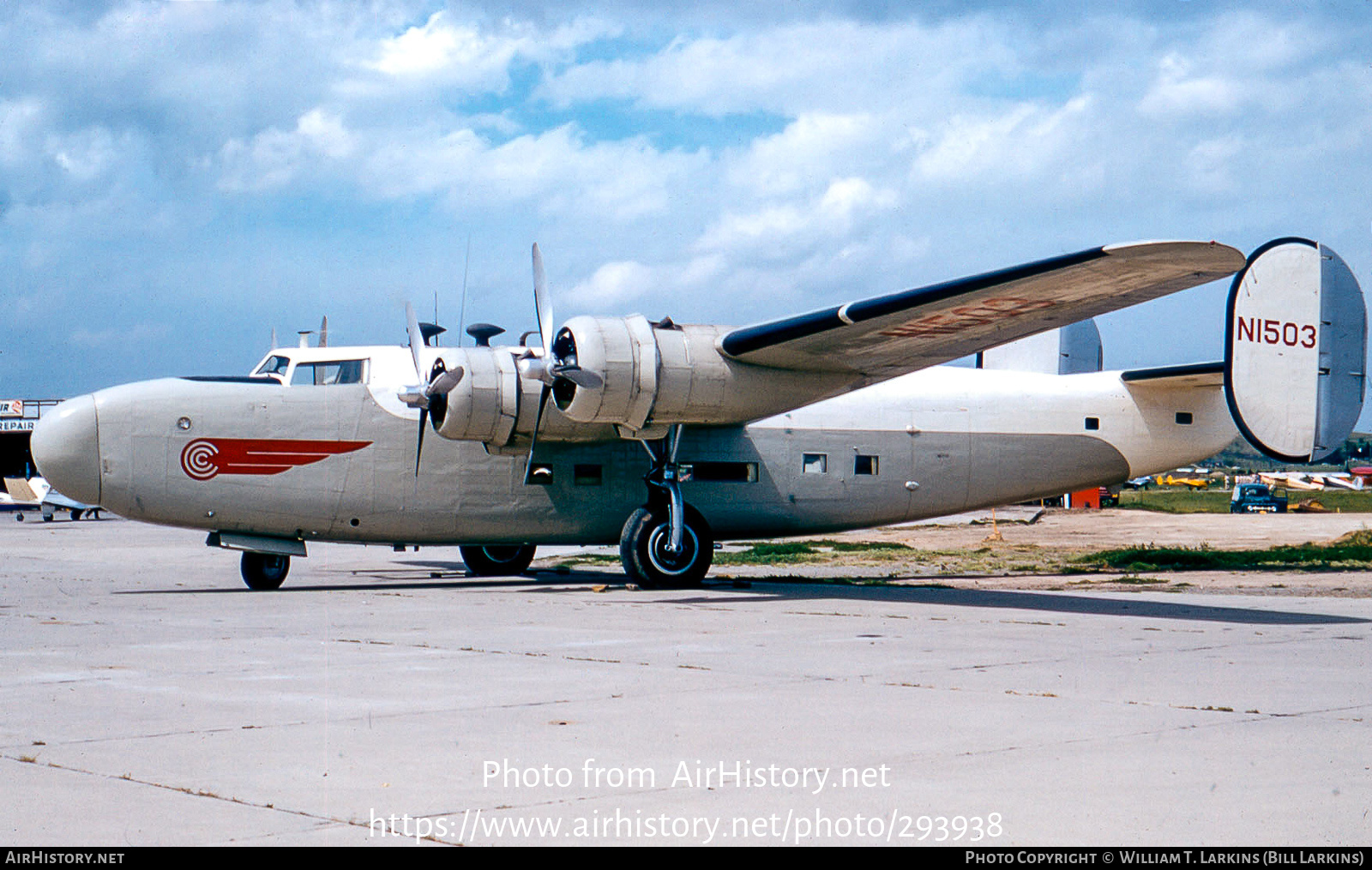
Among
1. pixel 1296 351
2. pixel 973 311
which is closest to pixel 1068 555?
pixel 1296 351

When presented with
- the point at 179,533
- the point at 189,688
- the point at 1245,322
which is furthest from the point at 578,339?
the point at 179,533

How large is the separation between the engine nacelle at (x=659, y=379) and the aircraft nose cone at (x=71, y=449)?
4.98 m

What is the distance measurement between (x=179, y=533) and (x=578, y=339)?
27049 millimetres

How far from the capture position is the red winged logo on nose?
14.1m

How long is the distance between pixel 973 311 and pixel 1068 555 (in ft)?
37.5

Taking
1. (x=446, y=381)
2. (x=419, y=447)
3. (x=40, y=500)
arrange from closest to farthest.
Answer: (x=446, y=381) → (x=419, y=447) → (x=40, y=500)

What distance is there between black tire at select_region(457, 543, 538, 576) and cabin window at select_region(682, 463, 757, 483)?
3.06 m

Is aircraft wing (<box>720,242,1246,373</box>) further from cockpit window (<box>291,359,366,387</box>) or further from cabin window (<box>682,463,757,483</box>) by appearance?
cockpit window (<box>291,359,366,387</box>)

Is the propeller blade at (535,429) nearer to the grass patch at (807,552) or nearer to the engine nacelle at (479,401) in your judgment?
the engine nacelle at (479,401)

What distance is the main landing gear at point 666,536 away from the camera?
1459cm

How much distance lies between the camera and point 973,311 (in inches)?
506

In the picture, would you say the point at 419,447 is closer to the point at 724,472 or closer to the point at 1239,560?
the point at 724,472

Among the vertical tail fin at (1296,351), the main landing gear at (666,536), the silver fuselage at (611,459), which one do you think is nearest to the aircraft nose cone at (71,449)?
the silver fuselage at (611,459)
